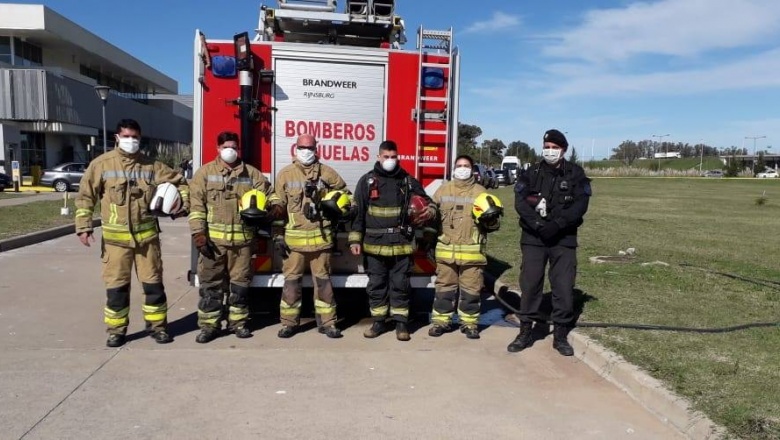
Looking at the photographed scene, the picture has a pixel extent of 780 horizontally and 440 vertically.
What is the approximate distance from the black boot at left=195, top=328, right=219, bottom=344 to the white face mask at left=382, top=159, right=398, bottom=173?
2.16 m

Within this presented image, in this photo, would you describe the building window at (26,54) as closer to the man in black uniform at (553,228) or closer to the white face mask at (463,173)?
the white face mask at (463,173)

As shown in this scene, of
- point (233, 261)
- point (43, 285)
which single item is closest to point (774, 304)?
point (233, 261)

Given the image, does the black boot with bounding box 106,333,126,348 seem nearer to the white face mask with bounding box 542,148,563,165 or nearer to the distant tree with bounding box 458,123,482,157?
the white face mask with bounding box 542,148,563,165

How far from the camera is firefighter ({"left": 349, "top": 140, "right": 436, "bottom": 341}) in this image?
225 inches

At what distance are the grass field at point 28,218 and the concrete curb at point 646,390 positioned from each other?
10.3m

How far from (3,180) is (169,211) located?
26.4 m

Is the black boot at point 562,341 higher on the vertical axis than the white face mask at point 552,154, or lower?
lower

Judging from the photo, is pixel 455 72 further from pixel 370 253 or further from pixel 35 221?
pixel 35 221

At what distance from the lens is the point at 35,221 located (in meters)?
14.0

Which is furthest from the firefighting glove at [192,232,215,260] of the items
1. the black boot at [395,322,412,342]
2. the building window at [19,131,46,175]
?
the building window at [19,131,46,175]

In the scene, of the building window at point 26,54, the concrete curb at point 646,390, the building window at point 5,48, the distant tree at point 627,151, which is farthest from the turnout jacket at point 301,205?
the distant tree at point 627,151

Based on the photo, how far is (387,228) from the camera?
5734 mm

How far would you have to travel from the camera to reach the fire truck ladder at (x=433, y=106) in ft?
20.5

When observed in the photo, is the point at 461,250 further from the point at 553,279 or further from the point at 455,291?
the point at 553,279
